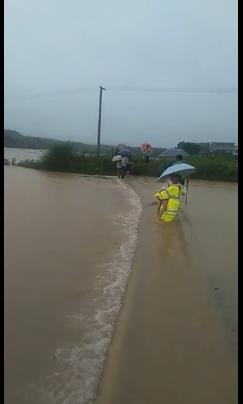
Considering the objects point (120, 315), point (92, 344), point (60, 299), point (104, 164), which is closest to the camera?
point (92, 344)

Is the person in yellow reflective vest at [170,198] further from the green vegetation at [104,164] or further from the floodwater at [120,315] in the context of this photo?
the green vegetation at [104,164]

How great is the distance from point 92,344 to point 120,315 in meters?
0.77

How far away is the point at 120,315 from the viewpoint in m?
4.81

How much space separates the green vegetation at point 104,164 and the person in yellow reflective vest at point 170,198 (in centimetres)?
1770

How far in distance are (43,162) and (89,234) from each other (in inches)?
909

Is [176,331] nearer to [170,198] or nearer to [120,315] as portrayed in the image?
[120,315]

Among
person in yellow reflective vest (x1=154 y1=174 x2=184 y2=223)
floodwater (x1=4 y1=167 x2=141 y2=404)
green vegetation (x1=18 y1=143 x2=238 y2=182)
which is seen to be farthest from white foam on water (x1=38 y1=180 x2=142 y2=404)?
green vegetation (x1=18 y1=143 x2=238 y2=182)

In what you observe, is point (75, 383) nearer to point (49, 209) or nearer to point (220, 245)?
point (220, 245)

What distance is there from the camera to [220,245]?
8.70 metres

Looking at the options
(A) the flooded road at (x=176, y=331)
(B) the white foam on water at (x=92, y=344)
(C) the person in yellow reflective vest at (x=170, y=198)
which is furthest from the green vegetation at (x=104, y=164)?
(B) the white foam on water at (x=92, y=344)

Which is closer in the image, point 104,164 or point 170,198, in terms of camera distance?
point 170,198

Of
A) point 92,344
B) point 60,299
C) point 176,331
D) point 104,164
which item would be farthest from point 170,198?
point 104,164

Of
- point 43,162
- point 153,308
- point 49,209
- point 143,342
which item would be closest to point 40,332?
point 143,342

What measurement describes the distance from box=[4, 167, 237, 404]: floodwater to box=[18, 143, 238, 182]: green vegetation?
18.9 meters
